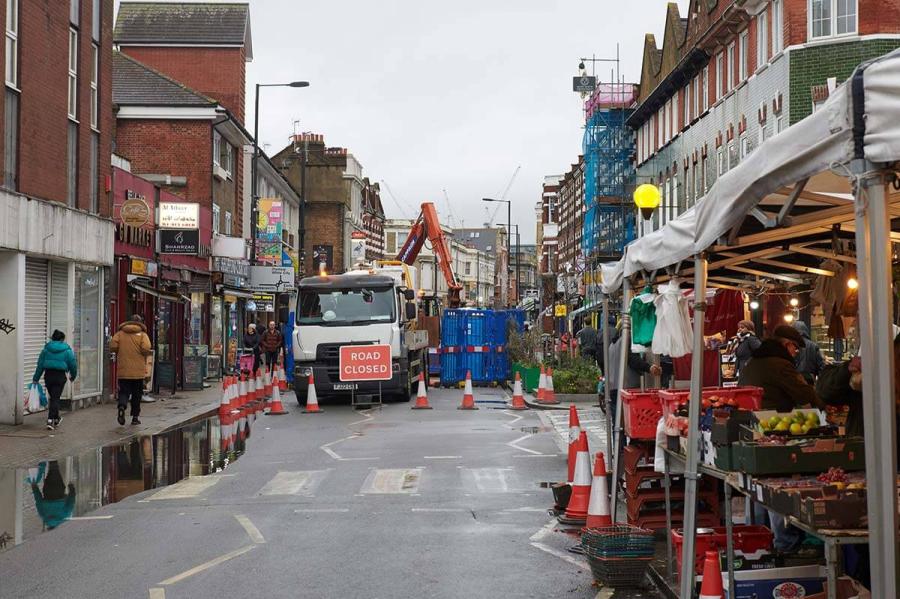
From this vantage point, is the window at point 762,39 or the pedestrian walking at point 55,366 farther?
the window at point 762,39

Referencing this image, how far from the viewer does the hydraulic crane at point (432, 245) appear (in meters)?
36.8

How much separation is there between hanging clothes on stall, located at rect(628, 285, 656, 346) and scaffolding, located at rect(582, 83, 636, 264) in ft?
144

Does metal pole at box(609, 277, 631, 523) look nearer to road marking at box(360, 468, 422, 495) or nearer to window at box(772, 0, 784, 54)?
road marking at box(360, 468, 422, 495)

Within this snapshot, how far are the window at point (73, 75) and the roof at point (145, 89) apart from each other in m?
14.6

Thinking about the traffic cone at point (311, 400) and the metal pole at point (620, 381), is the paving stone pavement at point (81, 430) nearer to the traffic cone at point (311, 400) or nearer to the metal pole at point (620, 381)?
the traffic cone at point (311, 400)

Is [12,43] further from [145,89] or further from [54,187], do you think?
[145,89]

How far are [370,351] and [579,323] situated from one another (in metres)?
43.3

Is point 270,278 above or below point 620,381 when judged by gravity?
above

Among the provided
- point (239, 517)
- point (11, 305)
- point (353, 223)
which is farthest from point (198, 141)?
point (353, 223)

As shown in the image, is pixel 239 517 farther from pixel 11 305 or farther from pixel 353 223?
pixel 353 223

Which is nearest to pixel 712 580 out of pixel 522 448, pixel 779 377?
pixel 779 377

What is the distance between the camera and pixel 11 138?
21250 mm

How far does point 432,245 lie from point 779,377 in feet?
90.1

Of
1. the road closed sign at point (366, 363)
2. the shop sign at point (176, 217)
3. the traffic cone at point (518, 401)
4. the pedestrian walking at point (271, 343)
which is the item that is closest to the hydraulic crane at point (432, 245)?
the pedestrian walking at point (271, 343)
